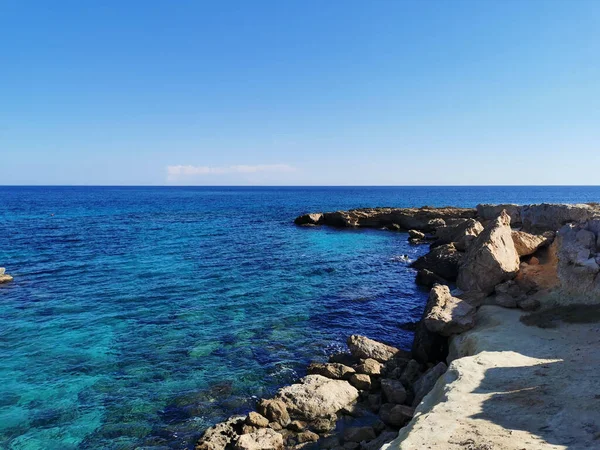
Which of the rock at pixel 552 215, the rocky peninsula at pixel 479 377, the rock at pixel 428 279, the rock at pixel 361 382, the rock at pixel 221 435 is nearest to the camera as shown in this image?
the rocky peninsula at pixel 479 377

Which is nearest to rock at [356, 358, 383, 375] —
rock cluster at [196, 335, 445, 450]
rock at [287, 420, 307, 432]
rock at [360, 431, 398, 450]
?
rock cluster at [196, 335, 445, 450]

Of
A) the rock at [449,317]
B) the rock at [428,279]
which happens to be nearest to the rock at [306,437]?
the rock at [449,317]

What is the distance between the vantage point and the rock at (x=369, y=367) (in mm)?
15561

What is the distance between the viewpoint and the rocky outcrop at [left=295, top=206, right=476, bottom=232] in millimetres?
59322

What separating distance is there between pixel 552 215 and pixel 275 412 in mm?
27005

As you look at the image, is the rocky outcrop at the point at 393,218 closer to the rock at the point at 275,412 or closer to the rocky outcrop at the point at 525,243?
the rocky outcrop at the point at 525,243

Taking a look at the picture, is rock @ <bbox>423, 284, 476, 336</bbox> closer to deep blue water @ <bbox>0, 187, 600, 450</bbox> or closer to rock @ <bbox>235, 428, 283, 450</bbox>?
deep blue water @ <bbox>0, 187, 600, 450</bbox>

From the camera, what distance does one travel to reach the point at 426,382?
13.8m

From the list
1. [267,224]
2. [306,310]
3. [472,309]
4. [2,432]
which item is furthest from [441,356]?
[267,224]

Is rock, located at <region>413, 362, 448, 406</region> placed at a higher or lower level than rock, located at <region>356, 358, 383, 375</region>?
higher

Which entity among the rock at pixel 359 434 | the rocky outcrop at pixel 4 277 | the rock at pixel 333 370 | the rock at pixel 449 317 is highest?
the rock at pixel 449 317

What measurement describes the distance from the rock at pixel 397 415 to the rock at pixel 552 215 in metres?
21.5

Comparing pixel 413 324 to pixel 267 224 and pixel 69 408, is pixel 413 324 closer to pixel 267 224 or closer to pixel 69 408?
pixel 69 408

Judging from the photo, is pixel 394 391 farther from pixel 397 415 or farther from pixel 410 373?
Answer: pixel 410 373
